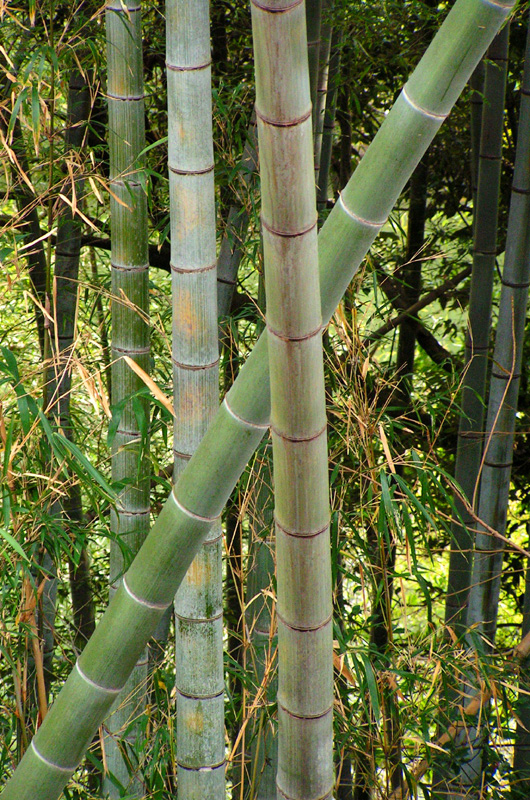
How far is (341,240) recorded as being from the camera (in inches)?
37.0

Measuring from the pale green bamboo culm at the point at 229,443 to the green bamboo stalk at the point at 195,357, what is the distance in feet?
0.79

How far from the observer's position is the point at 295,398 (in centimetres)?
92

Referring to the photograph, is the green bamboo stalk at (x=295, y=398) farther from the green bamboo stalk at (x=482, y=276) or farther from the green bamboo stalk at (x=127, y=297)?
the green bamboo stalk at (x=482, y=276)

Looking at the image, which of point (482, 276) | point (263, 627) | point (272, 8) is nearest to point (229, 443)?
point (272, 8)

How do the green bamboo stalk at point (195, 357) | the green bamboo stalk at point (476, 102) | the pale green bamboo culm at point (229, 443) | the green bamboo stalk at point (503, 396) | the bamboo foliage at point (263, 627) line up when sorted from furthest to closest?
the green bamboo stalk at point (476, 102) → the green bamboo stalk at point (503, 396) → the bamboo foliage at point (263, 627) → the green bamboo stalk at point (195, 357) → the pale green bamboo culm at point (229, 443)

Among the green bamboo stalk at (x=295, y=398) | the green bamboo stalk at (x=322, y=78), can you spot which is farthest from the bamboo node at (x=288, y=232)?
the green bamboo stalk at (x=322, y=78)

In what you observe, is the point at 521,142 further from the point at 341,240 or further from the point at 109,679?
the point at 109,679

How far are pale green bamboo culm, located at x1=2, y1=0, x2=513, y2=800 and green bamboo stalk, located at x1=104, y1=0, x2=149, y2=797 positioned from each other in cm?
37

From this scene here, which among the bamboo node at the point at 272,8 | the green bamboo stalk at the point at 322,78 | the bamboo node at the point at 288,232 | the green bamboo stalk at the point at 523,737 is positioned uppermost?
the green bamboo stalk at the point at 322,78

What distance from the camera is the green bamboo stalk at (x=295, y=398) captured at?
2.60 ft

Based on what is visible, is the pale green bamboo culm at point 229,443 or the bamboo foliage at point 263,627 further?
the bamboo foliage at point 263,627

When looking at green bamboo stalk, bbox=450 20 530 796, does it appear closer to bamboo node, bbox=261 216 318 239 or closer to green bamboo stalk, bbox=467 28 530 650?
green bamboo stalk, bbox=467 28 530 650

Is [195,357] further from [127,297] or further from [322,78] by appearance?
[322,78]

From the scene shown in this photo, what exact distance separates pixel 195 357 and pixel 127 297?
1.22ft
